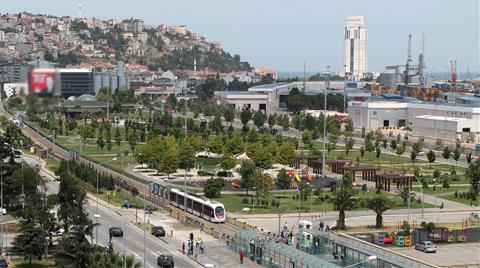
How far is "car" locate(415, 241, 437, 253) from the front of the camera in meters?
44.3

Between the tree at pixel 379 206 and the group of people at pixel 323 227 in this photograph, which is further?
the tree at pixel 379 206

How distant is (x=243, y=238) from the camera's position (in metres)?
43.3

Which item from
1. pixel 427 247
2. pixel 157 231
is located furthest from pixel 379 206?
pixel 157 231

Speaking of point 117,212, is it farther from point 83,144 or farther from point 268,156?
point 83,144

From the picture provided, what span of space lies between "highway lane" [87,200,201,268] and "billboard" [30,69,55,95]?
106 feet

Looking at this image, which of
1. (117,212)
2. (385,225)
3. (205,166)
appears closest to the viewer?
(385,225)

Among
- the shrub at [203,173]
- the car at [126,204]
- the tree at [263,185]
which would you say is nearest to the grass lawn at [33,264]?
the car at [126,204]

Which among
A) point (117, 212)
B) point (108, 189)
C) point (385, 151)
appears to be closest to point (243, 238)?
point (117, 212)

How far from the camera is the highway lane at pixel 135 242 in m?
41.7

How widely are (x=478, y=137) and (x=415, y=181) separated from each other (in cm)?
5018

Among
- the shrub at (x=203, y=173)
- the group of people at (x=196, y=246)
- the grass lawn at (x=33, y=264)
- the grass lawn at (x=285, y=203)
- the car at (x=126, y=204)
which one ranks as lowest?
the shrub at (x=203, y=173)

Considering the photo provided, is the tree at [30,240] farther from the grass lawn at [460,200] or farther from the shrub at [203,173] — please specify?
the shrub at [203,173]

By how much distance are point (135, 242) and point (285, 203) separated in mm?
18799

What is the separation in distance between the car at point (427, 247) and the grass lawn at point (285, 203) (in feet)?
43.5
